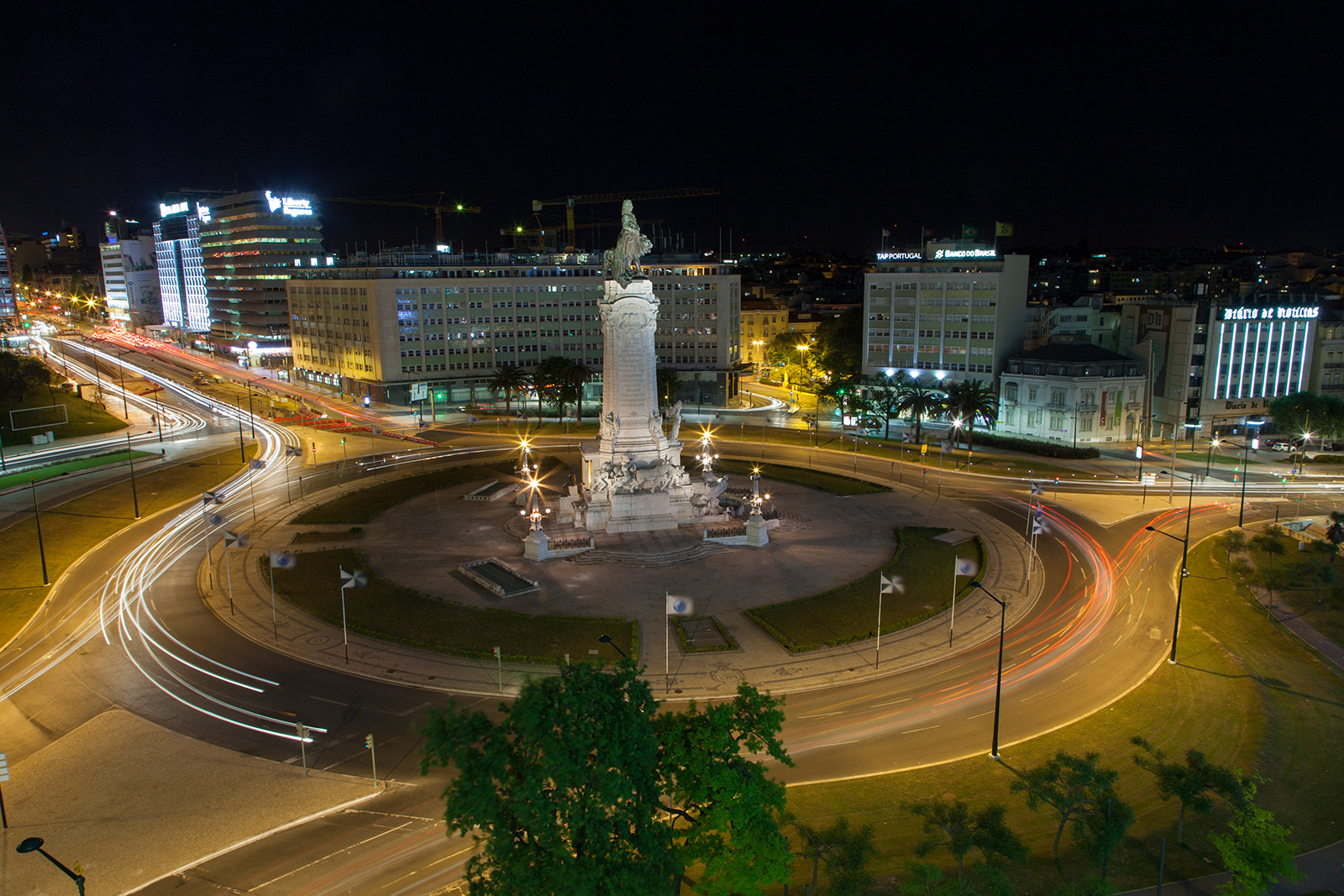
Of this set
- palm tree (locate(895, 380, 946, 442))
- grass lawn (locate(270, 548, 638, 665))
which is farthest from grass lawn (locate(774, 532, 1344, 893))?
palm tree (locate(895, 380, 946, 442))

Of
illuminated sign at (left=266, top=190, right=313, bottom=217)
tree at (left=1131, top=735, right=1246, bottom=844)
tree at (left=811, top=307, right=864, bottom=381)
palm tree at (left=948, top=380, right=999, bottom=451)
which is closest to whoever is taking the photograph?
tree at (left=1131, top=735, right=1246, bottom=844)

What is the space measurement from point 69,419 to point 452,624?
104189 millimetres

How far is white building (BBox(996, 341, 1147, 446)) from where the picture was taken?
109 meters

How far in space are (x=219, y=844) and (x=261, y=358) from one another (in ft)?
619

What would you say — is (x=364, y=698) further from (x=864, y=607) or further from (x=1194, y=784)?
(x=1194, y=784)

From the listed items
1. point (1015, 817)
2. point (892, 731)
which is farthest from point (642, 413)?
point (1015, 817)

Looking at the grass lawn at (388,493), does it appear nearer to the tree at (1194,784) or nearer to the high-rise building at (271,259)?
the tree at (1194,784)

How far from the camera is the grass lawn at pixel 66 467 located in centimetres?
8838

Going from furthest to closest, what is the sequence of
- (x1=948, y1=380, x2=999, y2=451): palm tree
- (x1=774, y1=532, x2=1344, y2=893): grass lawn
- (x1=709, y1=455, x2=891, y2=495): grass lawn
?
1. (x1=948, y1=380, x2=999, y2=451): palm tree
2. (x1=709, y1=455, x2=891, y2=495): grass lawn
3. (x1=774, y1=532, x2=1344, y2=893): grass lawn

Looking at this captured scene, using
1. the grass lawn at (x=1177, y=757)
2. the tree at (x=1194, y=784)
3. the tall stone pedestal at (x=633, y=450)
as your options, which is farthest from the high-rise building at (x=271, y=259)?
the tree at (x=1194, y=784)

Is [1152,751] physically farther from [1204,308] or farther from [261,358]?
A: [261,358]

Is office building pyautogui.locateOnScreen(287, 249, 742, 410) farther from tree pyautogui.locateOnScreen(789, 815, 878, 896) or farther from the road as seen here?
tree pyautogui.locateOnScreen(789, 815, 878, 896)

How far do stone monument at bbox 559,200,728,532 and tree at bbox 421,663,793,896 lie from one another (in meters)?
44.9

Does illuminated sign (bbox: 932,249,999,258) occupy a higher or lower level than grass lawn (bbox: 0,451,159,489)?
higher
